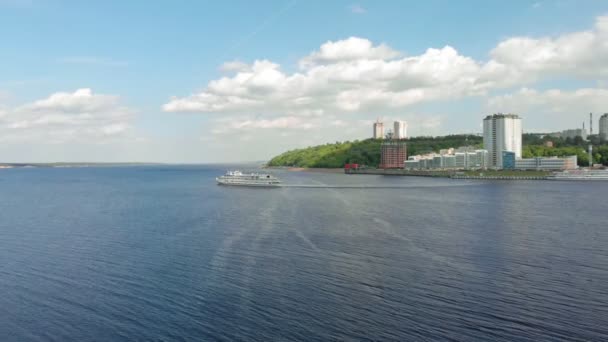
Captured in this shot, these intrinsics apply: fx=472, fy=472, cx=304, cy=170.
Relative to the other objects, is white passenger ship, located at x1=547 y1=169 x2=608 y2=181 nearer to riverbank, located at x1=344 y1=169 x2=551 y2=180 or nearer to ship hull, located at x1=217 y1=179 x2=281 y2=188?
riverbank, located at x1=344 y1=169 x2=551 y2=180

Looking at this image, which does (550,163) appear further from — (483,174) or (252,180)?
(252,180)

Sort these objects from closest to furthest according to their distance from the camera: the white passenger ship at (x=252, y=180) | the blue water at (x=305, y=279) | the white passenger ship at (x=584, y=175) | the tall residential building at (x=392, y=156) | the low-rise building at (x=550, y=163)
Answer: the blue water at (x=305, y=279) → the white passenger ship at (x=252, y=180) → the white passenger ship at (x=584, y=175) → the low-rise building at (x=550, y=163) → the tall residential building at (x=392, y=156)

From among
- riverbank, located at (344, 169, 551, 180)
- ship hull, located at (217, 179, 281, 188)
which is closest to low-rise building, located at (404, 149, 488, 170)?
riverbank, located at (344, 169, 551, 180)

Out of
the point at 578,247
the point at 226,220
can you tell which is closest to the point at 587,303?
the point at 578,247

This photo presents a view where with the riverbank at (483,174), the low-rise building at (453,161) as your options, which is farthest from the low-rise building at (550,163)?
the low-rise building at (453,161)

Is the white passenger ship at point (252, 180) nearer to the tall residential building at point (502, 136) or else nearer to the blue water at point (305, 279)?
the blue water at point (305, 279)

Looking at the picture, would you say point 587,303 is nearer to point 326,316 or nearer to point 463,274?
point 463,274

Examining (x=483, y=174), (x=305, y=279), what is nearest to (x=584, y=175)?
(x=483, y=174)
